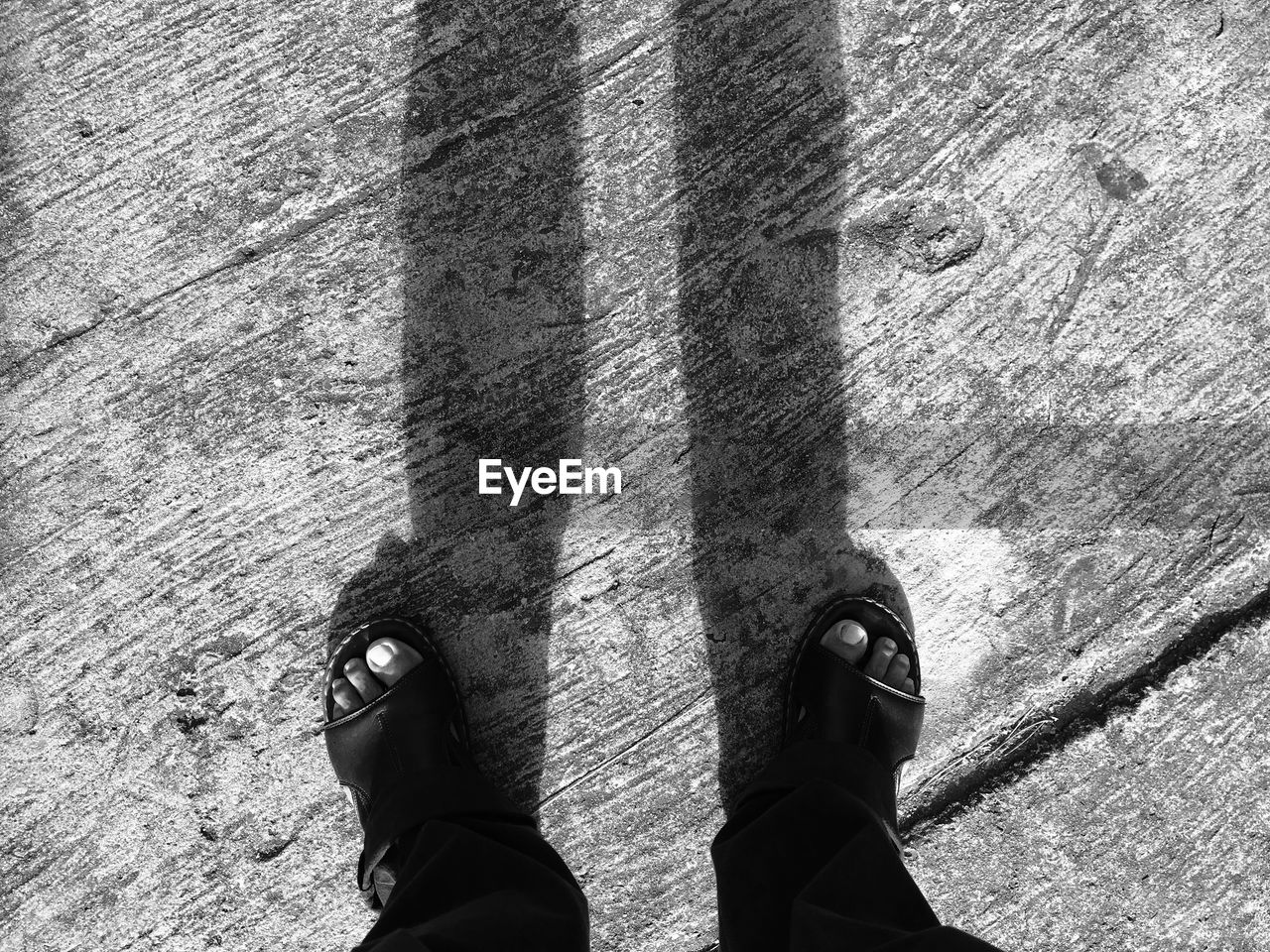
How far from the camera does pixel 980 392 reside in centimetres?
199

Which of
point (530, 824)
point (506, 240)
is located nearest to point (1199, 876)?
point (530, 824)

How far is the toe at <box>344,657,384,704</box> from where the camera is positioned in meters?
1.96

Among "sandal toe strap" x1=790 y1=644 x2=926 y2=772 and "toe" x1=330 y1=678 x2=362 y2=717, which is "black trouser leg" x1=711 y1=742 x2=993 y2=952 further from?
"toe" x1=330 y1=678 x2=362 y2=717

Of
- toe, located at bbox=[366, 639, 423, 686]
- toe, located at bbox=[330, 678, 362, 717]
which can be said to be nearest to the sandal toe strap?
toe, located at bbox=[366, 639, 423, 686]

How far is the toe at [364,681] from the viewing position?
1.96 meters

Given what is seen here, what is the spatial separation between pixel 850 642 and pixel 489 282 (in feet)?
4.30

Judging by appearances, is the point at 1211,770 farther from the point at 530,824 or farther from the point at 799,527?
the point at 530,824

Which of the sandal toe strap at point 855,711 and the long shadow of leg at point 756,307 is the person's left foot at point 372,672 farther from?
the sandal toe strap at point 855,711

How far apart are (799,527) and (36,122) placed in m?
2.25

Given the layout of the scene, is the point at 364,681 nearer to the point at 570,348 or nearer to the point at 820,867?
the point at 570,348

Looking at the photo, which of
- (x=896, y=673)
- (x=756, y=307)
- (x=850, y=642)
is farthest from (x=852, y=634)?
(x=756, y=307)

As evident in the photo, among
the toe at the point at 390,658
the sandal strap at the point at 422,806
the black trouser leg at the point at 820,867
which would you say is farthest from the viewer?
the toe at the point at 390,658

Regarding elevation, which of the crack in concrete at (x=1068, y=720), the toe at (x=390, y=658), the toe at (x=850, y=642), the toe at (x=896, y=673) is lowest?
the crack in concrete at (x=1068, y=720)

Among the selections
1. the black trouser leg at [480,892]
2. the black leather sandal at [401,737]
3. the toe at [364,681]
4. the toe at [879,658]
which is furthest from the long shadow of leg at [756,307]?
the toe at [364,681]
